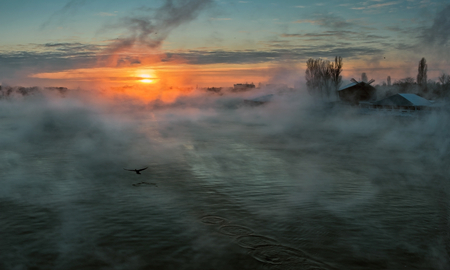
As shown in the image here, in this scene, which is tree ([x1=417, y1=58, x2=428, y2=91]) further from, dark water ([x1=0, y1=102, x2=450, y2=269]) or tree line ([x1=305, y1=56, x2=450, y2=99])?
dark water ([x1=0, y1=102, x2=450, y2=269])

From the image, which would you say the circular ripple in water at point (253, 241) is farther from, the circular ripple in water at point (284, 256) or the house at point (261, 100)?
the house at point (261, 100)

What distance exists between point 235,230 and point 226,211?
5.91 feet

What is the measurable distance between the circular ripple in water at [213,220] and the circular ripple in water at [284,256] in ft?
7.25

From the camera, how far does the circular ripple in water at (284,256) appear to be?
956cm

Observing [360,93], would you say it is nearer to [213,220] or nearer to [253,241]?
[213,220]

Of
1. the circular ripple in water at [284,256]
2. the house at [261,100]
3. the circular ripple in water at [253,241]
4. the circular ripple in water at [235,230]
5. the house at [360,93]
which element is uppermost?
the house at [360,93]

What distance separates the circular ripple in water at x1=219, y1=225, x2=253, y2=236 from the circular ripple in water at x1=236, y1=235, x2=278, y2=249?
272 millimetres

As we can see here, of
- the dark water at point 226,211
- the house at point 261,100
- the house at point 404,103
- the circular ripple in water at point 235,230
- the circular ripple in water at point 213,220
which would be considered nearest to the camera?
the dark water at point 226,211

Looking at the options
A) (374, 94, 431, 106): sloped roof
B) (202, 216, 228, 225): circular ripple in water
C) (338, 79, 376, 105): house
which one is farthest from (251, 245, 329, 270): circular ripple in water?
(338, 79, 376, 105): house

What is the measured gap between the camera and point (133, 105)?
335 ft

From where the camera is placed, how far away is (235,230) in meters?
11.7

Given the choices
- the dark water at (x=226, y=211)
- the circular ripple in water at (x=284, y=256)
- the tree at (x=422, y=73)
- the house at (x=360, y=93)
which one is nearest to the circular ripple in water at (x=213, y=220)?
the dark water at (x=226, y=211)

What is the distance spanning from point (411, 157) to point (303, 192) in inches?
523

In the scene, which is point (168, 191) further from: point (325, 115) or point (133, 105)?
point (133, 105)
